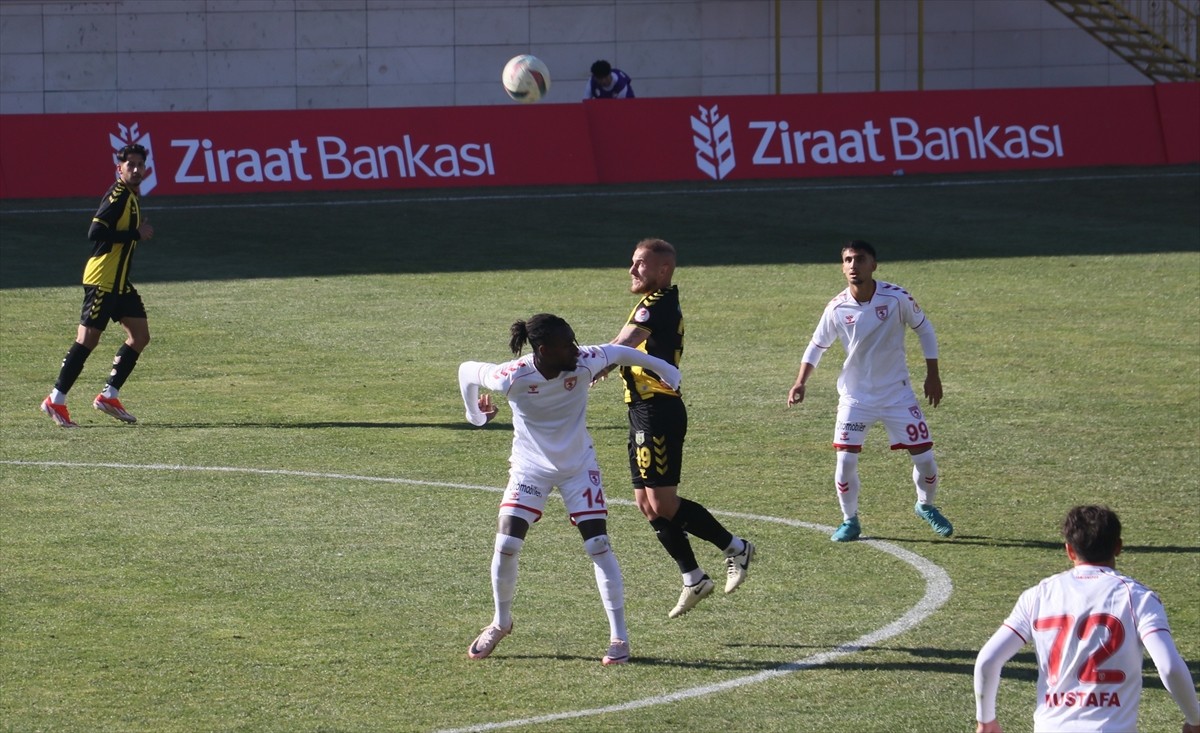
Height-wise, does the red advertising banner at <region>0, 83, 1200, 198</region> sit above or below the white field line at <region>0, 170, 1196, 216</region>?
above

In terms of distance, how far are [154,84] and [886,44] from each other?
1686 centimetres

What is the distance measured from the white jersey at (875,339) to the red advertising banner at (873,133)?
18.6m

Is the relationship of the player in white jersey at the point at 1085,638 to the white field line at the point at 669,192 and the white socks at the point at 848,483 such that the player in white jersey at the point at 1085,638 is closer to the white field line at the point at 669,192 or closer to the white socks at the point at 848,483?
the white socks at the point at 848,483

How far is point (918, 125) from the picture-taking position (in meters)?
31.7

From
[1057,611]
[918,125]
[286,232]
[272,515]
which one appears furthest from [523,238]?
[1057,611]

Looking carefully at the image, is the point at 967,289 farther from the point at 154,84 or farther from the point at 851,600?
the point at 154,84

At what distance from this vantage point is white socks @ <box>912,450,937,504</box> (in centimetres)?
1249

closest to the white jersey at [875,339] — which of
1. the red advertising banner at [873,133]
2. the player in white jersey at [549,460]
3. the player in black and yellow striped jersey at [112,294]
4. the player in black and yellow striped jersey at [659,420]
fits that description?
the player in black and yellow striped jersey at [659,420]

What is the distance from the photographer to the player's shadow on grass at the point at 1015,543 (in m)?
11.8

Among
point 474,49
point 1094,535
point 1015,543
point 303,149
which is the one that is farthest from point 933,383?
point 474,49

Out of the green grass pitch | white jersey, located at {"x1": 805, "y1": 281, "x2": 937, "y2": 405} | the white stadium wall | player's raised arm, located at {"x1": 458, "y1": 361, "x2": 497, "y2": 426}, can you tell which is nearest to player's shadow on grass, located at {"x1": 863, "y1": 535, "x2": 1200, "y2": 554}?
the green grass pitch

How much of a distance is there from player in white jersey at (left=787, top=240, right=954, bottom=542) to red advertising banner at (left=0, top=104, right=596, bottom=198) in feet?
59.0

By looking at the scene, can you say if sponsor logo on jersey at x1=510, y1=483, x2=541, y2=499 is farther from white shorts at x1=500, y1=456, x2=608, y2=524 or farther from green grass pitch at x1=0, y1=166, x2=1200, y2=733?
green grass pitch at x1=0, y1=166, x2=1200, y2=733

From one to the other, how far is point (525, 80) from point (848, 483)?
61.6ft
